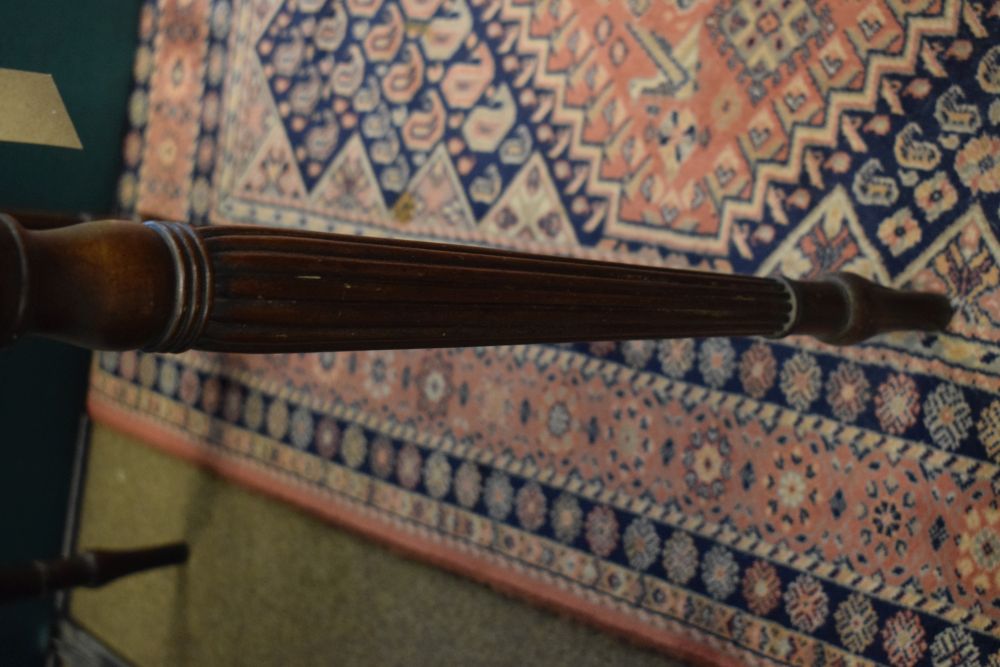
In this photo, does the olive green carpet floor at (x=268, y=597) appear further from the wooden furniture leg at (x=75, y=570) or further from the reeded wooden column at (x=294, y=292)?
the reeded wooden column at (x=294, y=292)

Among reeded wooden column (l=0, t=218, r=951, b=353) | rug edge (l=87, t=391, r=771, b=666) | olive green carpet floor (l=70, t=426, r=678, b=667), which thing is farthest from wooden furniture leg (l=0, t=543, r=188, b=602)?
reeded wooden column (l=0, t=218, r=951, b=353)

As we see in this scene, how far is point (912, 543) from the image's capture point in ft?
5.02

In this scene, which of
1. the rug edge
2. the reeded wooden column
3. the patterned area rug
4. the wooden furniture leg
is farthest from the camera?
the wooden furniture leg

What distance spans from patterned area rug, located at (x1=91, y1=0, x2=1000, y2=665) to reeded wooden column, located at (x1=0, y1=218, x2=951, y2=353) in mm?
666

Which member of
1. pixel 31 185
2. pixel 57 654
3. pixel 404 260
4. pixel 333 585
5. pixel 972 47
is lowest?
pixel 57 654

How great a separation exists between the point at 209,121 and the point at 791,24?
148 centimetres

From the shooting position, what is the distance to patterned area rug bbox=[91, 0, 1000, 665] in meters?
1.51

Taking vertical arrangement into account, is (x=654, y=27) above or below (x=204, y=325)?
above

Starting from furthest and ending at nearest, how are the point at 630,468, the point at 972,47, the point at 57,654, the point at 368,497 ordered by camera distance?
the point at 57,654
the point at 368,497
the point at 630,468
the point at 972,47

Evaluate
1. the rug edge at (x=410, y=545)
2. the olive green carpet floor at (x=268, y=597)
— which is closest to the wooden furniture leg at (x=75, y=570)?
the olive green carpet floor at (x=268, y=597)

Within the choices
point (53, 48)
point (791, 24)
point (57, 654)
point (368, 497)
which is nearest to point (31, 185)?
point (53, 48)

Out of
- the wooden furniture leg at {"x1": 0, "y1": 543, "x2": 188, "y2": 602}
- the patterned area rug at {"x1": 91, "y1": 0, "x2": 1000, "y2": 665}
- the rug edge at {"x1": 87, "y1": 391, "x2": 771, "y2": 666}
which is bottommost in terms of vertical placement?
the wooden furniture leg at {"x1": 0, "y1": 543, "x2": 188, "y2": 602}

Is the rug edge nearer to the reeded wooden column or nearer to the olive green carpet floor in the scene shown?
the olive green carpet floor

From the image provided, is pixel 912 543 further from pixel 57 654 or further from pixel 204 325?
pixel 57 654
